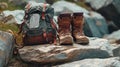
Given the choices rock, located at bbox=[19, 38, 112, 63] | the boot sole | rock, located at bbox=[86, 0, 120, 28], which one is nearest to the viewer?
rock, located at bbox=[19, 38, 112, 63]

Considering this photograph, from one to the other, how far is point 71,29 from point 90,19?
44.1ft

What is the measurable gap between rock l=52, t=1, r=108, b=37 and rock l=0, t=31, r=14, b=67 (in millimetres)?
12745

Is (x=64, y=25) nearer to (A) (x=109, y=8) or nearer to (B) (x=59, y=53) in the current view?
(B) (x=59, y=53)

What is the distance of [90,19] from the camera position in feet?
77.4

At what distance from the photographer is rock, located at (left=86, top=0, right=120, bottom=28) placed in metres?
25.2

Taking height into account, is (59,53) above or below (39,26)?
below

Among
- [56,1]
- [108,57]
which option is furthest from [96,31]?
[108,57]

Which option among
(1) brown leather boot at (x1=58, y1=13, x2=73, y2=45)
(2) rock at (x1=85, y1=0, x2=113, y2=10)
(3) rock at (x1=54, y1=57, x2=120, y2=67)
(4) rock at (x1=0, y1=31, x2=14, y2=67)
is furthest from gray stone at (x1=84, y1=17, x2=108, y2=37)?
(3) rock at (x1=54, y1=57, x2=120, y2=67)

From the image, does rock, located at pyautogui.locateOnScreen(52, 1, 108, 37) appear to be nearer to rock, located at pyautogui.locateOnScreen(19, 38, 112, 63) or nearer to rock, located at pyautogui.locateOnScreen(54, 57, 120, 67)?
rock, located at pyautogui.locateOnScreen(19, 38, 112, 63)

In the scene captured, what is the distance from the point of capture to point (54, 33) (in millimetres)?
9898

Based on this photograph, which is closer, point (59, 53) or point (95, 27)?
point (59, 53)

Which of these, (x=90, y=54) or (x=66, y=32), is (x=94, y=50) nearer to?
(x=90, y=54)

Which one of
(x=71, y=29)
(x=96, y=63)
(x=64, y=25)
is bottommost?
(x=96, y=63)

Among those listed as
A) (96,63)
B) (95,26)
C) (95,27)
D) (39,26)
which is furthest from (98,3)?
(96,63)
